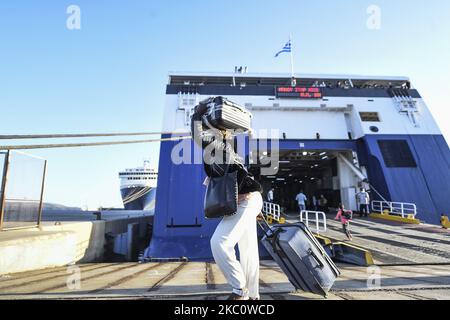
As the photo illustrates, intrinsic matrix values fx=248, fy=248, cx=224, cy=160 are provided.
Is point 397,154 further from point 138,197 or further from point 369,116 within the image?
point 138,197

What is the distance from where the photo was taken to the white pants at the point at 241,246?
181 centimetres

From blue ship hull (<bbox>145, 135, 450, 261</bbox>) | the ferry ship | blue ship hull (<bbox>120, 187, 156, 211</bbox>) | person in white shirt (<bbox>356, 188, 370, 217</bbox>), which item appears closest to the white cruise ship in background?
blue ship hull (<bbox>120, 187, 156, 211</bbox>)

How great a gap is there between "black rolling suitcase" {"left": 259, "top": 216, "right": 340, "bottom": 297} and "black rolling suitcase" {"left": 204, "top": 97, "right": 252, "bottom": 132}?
1.05 meters

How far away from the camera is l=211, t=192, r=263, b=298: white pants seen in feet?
5.93

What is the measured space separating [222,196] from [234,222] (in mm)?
245

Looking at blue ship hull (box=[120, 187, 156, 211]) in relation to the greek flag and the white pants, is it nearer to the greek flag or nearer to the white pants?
the greek flag

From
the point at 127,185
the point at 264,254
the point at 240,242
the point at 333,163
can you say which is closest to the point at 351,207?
the point at 333,163

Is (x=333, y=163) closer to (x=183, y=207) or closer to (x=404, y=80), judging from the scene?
(x=404, y=80)

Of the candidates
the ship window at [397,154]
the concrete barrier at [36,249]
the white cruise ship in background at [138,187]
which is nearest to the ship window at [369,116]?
the ship window at [397,154]

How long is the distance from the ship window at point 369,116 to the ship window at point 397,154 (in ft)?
4.69

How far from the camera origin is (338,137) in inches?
540

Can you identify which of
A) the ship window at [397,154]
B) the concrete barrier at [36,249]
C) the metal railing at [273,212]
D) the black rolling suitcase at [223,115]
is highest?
the ship window at [397,154]

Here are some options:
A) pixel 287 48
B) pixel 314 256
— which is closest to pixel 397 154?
pixel 287 48

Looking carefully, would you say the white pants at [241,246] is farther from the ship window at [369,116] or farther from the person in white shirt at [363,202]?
the ship window at [369,116]
